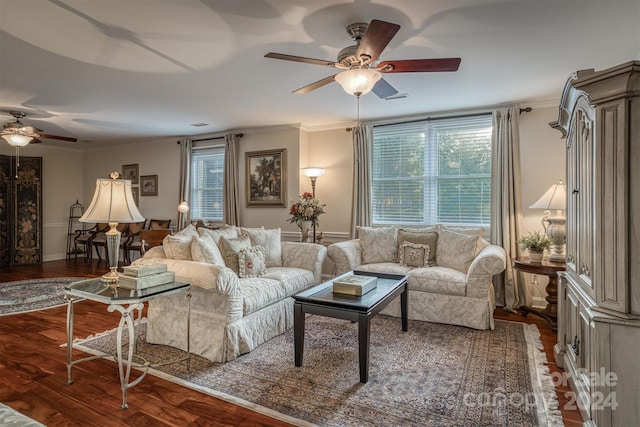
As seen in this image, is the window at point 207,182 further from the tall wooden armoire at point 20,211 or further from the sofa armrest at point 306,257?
the tall wooden armoire at point 20,211

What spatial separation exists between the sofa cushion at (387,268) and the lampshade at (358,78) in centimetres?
216

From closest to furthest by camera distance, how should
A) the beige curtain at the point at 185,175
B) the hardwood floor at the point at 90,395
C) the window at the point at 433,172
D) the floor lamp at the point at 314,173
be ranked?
1. the hardwood floor at the point at 90,395
2. the window at the point at 433,172
3. the floor lamp at the point at 314,173
4. the beige curtain at the point at 185,175

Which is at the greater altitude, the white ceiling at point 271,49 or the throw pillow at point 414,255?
the white ceiling at point 271,49

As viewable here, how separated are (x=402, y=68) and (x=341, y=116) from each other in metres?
2.51

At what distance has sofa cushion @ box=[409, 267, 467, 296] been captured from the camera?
3.58m

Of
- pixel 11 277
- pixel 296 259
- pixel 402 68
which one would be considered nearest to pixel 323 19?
pixel 402 68

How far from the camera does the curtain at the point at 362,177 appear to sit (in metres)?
5.11

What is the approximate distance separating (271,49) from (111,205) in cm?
168

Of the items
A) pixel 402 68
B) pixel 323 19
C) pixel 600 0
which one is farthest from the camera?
pixel 402 68

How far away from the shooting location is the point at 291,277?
3.60m

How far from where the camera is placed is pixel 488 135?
451cm

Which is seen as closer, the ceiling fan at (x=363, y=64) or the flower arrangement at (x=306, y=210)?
the ceiling fan at (x=363, y=64)

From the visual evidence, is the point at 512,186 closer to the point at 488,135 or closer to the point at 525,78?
the point at 488,135

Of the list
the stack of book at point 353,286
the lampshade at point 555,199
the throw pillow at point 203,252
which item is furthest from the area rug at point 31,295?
the lampshade at point 555,199
